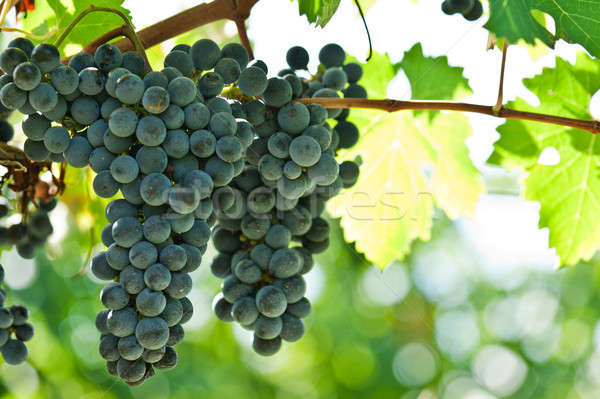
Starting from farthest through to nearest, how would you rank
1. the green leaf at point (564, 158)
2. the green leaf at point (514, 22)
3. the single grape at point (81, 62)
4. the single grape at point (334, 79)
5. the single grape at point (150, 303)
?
the green leaf at point (564, 158) → the single grape at point (334, 79) → the green leaf at point (514, 22) → the single grape at point (81, 62) → the single grape at point (150, 303)

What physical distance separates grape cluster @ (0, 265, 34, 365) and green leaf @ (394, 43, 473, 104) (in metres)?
1.06

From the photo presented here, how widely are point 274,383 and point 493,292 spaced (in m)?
3.77

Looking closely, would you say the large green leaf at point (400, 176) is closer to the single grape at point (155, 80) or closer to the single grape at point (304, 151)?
the single grape at point (304, 151)

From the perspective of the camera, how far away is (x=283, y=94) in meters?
1.05

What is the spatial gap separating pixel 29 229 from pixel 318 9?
0.82 meters

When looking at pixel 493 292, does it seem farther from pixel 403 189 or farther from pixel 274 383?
pixel 403 189

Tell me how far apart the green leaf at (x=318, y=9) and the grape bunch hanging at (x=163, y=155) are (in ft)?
0.47

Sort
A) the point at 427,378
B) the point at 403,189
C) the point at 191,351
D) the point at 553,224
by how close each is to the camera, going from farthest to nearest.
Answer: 1. the point at 427,378
2. the point at 191,351
3. the point at 403,189
4. the point at 553,224

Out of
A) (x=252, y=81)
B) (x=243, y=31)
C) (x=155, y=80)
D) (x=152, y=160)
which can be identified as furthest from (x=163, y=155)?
(x=243, y=31)

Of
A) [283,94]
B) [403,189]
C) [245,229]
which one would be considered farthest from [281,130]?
[403,189]

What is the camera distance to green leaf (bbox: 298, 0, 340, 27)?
3.64 ft

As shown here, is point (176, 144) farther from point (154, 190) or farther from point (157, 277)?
point (157, 277)

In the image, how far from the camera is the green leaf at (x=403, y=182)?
60.4 inches

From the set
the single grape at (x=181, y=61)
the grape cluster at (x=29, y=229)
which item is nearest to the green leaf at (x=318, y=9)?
the single grape at (x=181, y=61)
